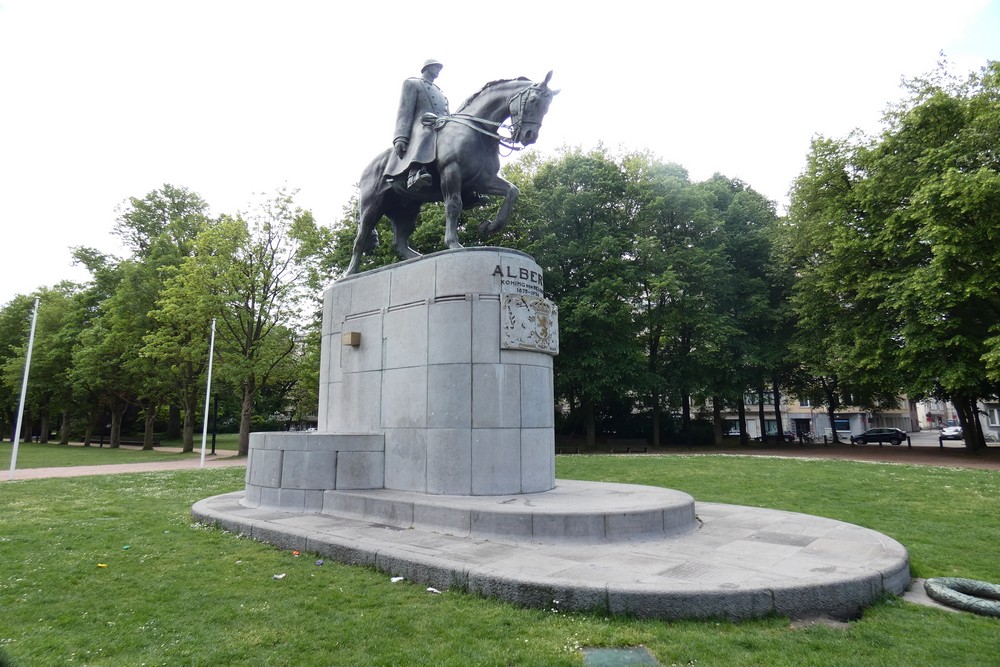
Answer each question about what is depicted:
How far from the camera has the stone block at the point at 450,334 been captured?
9.49m

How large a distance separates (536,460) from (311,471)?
3.62m

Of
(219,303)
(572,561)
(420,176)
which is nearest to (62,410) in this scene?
(219,303)

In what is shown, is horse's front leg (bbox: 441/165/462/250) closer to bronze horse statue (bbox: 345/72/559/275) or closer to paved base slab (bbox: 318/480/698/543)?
bronze horse statue (bbox: 345/72/559/275)

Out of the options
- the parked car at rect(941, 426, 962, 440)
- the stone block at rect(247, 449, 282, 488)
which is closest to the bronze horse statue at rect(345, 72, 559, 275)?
the stone block at rect(247, 449, 282, 488)

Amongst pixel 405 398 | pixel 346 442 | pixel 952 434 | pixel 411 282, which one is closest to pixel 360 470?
pixel 346 442

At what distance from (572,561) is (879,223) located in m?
27.7

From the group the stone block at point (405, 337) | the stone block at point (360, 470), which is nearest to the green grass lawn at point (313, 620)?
the stone block at point (360, 470)

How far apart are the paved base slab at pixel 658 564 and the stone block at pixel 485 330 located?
2.84m

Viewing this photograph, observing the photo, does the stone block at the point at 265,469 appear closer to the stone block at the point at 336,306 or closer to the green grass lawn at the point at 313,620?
the green grass lawn at the point at 313,620

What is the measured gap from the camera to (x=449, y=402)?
939cm

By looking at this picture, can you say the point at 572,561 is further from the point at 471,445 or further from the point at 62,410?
the point at 62,410

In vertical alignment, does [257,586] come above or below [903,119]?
below

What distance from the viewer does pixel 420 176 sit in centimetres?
1086

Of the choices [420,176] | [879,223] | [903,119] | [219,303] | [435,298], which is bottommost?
[435,298]
